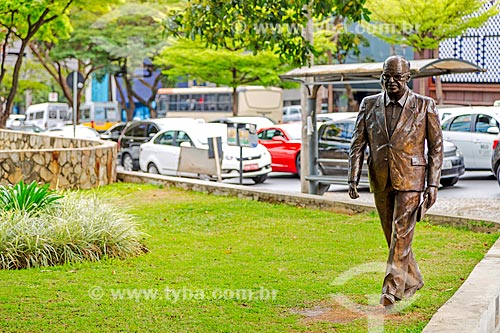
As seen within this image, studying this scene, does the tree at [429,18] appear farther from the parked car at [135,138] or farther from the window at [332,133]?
the window at [332,133]

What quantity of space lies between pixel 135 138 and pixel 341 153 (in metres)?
8.60

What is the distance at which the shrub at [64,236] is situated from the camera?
9.46m

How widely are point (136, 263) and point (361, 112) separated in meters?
3.37

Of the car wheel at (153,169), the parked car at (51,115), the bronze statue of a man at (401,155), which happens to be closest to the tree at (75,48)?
the parked car at (51,115)

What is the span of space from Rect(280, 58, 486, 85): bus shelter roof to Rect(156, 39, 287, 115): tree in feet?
68.9

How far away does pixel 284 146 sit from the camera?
22.8m

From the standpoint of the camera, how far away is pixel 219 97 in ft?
136

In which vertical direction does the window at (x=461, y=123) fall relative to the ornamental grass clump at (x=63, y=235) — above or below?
above

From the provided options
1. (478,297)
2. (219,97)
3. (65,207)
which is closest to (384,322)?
(478,297)

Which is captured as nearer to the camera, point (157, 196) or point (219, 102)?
point (157, 196)

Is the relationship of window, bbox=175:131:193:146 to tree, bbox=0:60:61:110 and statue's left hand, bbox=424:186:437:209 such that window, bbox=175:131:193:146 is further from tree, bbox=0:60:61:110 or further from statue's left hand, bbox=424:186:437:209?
tree, bbox=0:60:61:110

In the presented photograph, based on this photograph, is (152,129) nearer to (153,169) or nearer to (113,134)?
(153,169)

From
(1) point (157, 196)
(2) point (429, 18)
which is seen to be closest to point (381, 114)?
(1) point (157, 196)

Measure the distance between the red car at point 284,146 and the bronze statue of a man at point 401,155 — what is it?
49.2 feet
